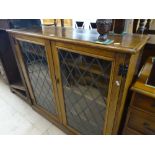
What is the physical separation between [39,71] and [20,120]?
884mm

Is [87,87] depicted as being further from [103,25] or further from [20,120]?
[20,120]

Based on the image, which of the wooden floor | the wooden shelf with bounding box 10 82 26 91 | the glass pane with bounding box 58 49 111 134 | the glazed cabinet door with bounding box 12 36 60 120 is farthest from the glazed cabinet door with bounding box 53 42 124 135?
the wooden shelf with bounding box 10 82 26 91

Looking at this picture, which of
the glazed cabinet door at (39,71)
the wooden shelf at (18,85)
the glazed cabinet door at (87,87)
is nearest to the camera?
the glazed cabinet door at (87,87)

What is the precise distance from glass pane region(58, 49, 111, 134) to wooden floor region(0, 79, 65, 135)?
20.3 inches

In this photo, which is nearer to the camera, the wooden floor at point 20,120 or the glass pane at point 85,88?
the glass pane at point 85,88

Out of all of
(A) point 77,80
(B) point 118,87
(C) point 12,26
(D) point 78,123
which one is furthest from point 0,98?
(B) point 118,87

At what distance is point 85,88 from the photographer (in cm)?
96

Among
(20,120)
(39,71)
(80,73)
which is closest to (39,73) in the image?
(39,71)

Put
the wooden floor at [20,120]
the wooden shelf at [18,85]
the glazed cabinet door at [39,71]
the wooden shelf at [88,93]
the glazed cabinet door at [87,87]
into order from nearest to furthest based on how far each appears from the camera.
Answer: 1. the glazed cabinet door at [87,87]
2. the wooden shelf at [88,93]
3. the glazed cabinet door at [39,71]
4. the wooden floor at [20,120]
5. the wooden shelf at [18,85]

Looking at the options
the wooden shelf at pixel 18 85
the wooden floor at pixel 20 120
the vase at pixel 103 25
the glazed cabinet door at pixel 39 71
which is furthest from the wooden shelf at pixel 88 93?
the wooden shelf at pixel 18 85

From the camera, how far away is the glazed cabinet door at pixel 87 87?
0.75 metres

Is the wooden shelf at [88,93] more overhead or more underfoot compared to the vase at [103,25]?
more underfoot

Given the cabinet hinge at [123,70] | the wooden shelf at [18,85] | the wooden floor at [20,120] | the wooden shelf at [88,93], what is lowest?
the wooden floor at [20,120]

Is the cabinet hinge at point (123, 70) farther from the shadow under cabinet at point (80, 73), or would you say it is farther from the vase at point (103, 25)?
the vase at point (103, 25)
